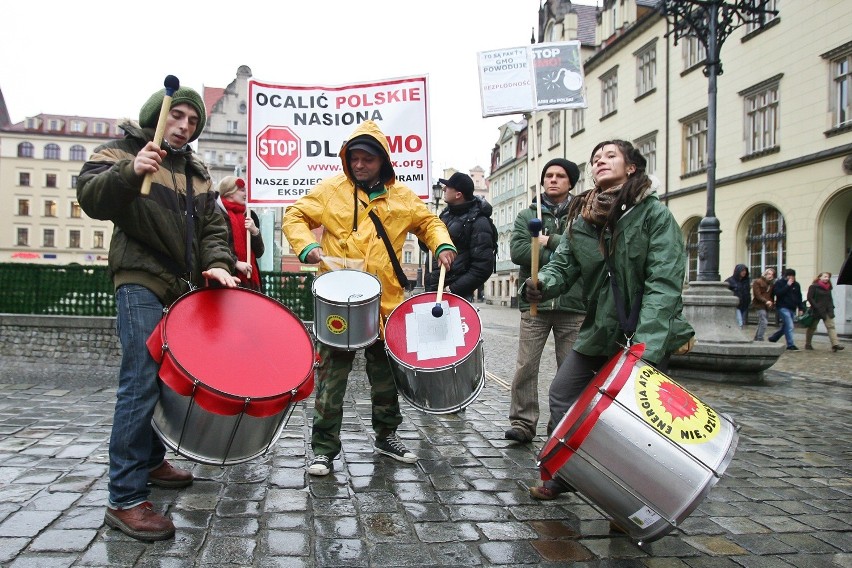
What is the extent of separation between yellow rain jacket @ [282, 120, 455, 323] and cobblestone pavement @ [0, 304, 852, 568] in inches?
45.2

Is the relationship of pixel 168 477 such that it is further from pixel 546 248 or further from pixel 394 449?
pixel 546 248

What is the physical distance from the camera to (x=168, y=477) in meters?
3.63

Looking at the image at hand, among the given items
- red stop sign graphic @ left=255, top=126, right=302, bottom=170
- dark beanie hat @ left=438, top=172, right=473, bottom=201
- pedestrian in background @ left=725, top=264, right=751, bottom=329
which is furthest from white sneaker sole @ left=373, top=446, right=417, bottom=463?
pedestrian in background @ left=725, top=264, right=751, bottom=329

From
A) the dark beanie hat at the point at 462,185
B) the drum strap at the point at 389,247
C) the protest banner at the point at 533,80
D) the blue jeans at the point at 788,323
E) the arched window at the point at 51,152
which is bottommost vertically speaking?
the blue jeans at the point at 788,323

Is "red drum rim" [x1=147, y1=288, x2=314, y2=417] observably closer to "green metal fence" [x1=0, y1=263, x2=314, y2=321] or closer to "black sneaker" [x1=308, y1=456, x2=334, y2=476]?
"black sneaker" [x1=308, y1=456, x2=334, y2=476]

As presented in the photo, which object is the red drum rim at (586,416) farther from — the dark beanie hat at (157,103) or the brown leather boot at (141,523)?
the dark beanie hat at (157,103)

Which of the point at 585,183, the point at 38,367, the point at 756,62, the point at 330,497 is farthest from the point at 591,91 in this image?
the point at 330,497

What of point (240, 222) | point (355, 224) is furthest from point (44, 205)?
point (355, 224)

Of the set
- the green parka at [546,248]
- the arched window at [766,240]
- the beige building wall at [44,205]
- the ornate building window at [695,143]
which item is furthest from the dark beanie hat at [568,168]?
the beige building wall at [44,205]

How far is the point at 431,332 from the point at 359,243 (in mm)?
783

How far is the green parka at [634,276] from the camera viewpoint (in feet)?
10.0

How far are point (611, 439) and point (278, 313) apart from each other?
163 cm

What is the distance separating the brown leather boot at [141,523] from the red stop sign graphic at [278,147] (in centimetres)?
442

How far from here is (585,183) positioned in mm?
34812
